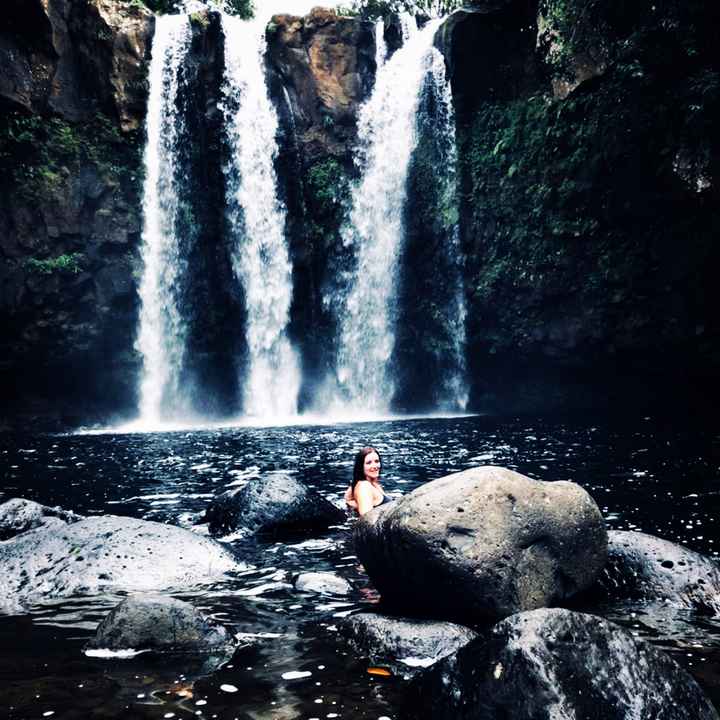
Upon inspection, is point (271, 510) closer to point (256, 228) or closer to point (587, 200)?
point (587, 200)

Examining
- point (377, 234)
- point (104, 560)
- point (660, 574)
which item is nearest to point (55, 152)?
point (377, 234)

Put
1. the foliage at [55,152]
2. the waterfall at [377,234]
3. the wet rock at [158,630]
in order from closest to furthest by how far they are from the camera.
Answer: the wet rock at [158,630], the foliage at [55,152], the waterfall at [377,234]

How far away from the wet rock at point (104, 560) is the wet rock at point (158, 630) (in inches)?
54.2

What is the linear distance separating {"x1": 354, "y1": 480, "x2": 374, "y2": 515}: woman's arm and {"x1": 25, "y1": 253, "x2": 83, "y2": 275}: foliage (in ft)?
56.9

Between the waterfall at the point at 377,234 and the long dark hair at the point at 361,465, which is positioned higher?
the waterfall at the point at 377,234

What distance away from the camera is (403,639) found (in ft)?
15.3

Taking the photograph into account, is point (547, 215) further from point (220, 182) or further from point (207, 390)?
point (207, 390)

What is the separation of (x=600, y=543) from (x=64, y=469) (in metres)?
10.5

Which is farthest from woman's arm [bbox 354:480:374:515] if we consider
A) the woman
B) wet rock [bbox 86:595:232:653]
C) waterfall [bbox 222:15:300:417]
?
waterfall [bbox 222:15:300:417]

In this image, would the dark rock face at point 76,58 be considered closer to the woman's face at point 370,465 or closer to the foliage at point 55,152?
the foliage at point 55,152

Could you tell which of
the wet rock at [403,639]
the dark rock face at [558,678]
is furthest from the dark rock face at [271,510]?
the dark rock face at [558,678]

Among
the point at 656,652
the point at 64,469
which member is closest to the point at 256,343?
the point at 64,469

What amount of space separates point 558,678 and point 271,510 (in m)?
5.28

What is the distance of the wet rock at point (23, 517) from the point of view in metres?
8.03
